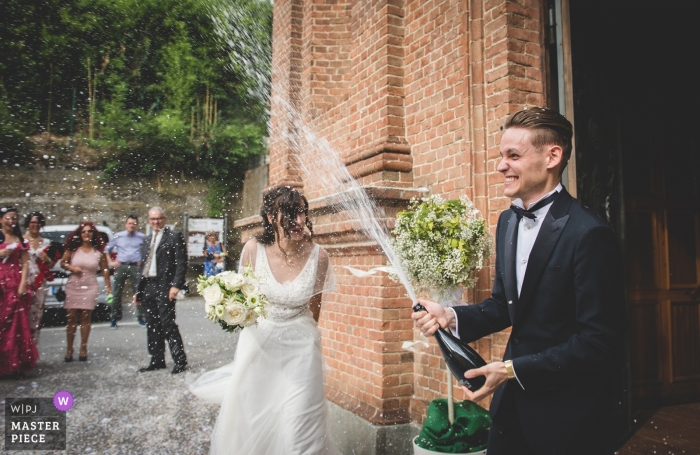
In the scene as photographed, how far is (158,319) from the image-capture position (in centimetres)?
743

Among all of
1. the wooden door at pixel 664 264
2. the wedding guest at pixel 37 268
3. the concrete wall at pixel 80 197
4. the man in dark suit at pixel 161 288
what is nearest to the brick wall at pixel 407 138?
the wooden door at pixel 664 264

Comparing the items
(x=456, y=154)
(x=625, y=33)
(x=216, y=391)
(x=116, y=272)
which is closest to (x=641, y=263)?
(x=625, y=33)

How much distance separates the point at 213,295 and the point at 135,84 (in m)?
22.8

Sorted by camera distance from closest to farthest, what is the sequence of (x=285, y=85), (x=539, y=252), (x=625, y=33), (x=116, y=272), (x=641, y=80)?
(x=539, y=252), (x=625, y=33), (x=641, y=80), (x=285, y=85), (x=116, y=272)

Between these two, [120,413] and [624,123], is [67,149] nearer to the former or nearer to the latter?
[120,413]

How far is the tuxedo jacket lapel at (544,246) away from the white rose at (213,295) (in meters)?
2.09


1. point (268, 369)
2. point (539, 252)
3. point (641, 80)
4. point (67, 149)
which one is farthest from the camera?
point (67, 149)

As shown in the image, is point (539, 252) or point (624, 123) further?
point (624, 123)

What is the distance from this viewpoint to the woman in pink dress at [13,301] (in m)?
6.79

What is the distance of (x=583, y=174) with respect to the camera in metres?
4.31

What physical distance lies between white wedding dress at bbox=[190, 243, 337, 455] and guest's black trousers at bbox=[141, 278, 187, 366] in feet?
12.5

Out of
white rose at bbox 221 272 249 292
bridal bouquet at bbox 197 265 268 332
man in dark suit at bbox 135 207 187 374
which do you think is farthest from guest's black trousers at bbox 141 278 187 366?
white rose at bbox 221 272 249 292

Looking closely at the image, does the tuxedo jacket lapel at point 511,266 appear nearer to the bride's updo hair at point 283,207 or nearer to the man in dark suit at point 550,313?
the man in dark suit at point 550,313

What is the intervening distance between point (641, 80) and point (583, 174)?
1.98 metres
